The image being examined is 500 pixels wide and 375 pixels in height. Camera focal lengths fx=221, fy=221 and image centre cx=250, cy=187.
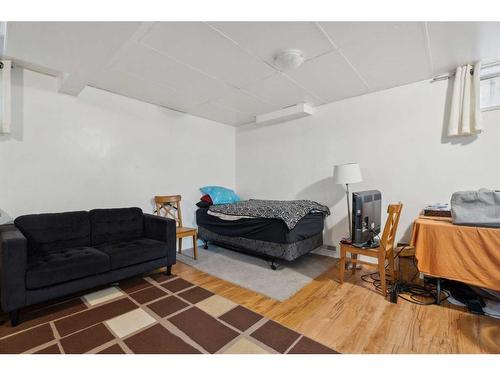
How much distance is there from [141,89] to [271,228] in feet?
8.43

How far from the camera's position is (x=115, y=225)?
273 centimetres

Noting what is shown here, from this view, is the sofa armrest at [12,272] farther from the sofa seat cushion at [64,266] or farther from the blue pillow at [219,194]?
the blue pillow at [219,194]

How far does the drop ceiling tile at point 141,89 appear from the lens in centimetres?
267

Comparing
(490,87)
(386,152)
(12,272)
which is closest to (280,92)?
(386,152)

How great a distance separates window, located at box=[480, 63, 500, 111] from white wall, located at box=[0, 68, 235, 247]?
391 centimetres

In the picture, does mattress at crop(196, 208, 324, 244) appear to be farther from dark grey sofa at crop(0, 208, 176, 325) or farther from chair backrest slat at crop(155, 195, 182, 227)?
dark grey sofa at crop(0, 208, 176, 325)

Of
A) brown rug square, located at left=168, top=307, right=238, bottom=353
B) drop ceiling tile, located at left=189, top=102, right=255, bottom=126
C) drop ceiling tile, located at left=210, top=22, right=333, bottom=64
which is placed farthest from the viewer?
drop ceiling tile, located at left=189, top=102, right=255, bottom=126

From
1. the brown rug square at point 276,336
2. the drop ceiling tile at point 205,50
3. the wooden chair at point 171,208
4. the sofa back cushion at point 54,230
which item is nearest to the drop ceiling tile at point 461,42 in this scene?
the drop ceiling tile at point 205,50

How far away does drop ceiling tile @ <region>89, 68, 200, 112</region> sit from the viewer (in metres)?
2.67

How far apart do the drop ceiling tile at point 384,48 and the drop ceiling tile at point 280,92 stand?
78 cm

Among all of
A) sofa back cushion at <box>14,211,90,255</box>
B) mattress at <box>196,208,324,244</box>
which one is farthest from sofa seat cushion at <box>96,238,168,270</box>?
mattress at <box>196,208,324,244</box>

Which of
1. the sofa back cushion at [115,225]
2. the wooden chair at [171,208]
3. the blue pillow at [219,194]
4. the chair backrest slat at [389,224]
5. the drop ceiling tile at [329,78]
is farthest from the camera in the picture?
the blue pillow at [219,194]

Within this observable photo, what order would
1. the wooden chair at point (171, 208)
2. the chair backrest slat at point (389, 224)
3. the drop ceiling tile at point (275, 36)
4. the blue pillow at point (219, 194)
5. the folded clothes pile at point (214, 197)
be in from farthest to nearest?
1. the blue pillow at point (219, 194)
2. the folded clothes pile at point (214, 197)
3. the wooden chair at point (171, 208)
4. the chair backrest slat at point (389, 224)
5. the drop ceiling tile at point (275, 36)

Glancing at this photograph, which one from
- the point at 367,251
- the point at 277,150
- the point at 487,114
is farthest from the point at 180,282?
the point at 487,114
